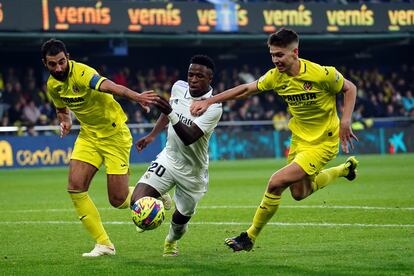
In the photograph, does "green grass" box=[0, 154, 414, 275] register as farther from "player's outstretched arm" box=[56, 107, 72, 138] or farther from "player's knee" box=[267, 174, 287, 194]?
"player's outstretched arm" box=[56, 107, 72, 138]

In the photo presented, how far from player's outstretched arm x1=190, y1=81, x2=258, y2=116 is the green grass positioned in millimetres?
1452

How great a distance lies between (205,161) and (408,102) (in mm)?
32166

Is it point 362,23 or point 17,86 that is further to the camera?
point 362,23

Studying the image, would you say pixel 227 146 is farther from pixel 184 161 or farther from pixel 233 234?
pixel 184 161

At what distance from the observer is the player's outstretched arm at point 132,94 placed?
939 cm

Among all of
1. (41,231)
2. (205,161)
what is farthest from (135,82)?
(205,161)

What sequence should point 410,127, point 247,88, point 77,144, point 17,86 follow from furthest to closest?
point 410,127, point 17,86, point 77,144, point 247,88

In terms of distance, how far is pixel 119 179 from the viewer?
11078 mm

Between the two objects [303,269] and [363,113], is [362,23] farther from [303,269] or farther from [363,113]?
[303,269]

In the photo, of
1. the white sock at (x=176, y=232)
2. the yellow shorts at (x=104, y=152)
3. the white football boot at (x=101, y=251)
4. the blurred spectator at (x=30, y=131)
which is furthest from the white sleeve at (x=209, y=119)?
the blurred spectator at (x=30, y=131)

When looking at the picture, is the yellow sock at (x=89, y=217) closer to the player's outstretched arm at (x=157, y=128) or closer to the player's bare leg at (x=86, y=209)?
the player's bare leg at (x=86, y=209)

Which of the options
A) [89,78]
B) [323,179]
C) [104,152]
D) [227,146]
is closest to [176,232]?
[104,152]

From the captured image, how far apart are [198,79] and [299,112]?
1428 millimetres

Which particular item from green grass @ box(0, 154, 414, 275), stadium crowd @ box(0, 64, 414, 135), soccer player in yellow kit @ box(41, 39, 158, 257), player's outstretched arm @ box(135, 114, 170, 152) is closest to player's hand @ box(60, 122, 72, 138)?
soccer player in yellow kit @ box(41, 39, 158, 257)
